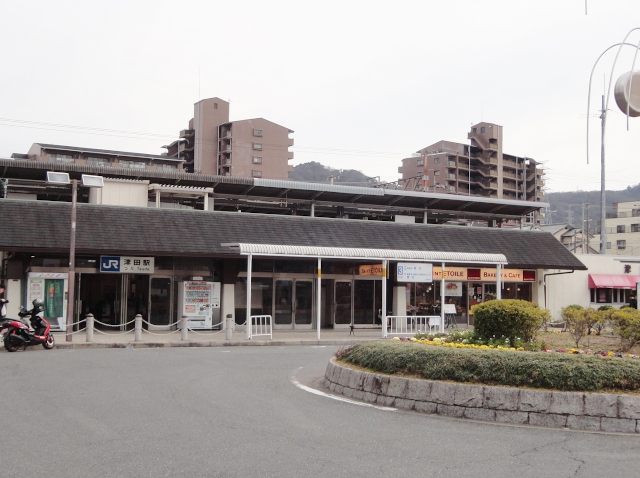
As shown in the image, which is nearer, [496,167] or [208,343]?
[208,343]

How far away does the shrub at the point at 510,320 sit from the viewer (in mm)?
13961

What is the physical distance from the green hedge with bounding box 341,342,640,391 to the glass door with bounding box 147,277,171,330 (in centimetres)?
1705

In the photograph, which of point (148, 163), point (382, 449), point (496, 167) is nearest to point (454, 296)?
point (382, 449)

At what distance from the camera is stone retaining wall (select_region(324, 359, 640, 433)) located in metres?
9.11

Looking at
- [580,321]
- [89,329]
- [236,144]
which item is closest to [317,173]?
[236,144]

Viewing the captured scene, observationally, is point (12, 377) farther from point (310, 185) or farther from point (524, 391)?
point (310, 185)

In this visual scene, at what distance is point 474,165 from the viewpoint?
3688 inches

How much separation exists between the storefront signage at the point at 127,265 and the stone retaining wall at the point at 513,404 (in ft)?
55.7

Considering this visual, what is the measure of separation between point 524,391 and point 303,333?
18581mm

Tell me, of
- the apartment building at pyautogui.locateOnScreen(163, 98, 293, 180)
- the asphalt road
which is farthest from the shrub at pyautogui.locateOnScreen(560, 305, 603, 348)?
the apartment building at pyautogui.locateOnScreen(163, 98, 293, 180)

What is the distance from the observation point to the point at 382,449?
777 centimetres

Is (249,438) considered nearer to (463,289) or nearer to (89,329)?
(89,329)

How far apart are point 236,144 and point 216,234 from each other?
5310cm

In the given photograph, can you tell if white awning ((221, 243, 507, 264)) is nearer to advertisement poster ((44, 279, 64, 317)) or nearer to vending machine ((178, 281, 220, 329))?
vending machine ((178, 281, 220, 329))
